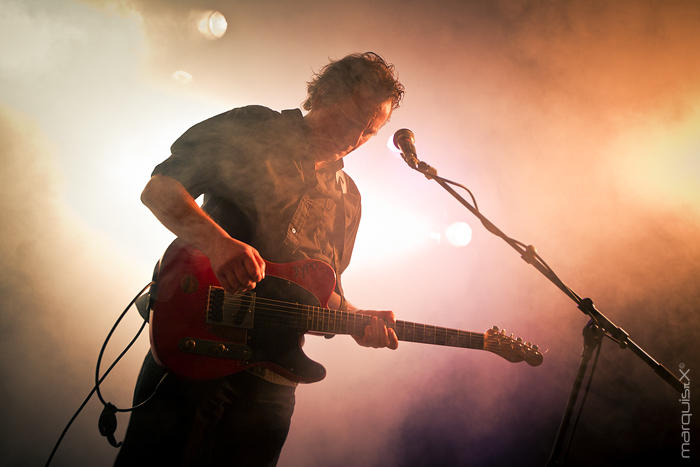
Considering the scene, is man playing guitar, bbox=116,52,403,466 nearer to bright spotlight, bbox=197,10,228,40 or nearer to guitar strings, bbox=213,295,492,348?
guitar strings, bbox=213,295,492,348

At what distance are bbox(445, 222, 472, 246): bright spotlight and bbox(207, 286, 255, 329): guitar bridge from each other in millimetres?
3082

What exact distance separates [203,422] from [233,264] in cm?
58

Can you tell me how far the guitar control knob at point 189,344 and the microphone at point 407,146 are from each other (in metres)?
1.27

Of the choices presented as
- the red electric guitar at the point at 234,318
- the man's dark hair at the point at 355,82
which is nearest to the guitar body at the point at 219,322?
the red electric guitar at the point at 234,318

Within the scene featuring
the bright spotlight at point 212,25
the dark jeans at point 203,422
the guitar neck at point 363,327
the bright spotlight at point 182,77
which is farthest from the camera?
the bright spotlight at point 182,77

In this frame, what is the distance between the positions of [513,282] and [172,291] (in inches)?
139

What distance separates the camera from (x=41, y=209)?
10.4ft

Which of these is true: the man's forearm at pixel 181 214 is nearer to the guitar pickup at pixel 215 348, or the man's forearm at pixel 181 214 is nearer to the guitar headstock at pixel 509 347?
the guitar pickup at pixel 215 348

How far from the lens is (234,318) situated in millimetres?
1343

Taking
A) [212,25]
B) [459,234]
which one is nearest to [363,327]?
[459,234]

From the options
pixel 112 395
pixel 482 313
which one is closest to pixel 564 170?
pixel 482 313

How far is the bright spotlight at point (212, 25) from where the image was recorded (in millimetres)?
3604

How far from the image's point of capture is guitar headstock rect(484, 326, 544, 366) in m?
2.18

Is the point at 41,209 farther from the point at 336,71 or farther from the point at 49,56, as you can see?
the point at 336,71
